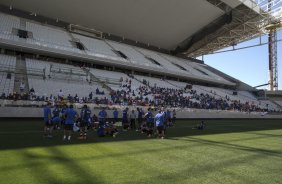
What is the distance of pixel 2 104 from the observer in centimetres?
2069

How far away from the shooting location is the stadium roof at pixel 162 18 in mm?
41656

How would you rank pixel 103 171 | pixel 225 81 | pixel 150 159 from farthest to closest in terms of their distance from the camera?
pixel 225 81
pixel 150 159
pixel 103 171

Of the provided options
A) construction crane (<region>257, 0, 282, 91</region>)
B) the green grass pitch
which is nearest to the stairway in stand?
the green grass pitch

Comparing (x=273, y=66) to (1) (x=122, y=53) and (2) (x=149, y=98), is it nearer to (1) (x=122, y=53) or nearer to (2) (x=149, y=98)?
(1) (x=122, y=53)

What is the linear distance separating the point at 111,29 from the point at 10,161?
43228 millimetres

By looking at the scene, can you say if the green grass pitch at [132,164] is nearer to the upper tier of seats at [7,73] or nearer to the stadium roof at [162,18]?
the upper tier of seats at [7,73]

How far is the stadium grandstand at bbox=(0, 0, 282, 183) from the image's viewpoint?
27.6 m

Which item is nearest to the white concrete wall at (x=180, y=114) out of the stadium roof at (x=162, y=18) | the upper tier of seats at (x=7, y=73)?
the upper tier of seats at (x=7, y=73)

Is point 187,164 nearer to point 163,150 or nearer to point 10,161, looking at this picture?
point 163,150

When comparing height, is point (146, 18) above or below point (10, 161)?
above

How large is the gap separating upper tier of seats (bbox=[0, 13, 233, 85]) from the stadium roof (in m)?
2.38

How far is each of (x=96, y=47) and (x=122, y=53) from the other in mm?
4867

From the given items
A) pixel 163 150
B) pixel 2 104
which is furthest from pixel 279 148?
pixel 2 104

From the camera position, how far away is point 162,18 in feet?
155
